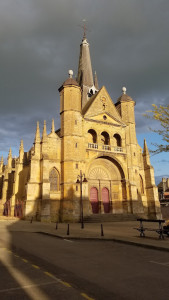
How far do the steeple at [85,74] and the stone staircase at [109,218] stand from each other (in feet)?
59.8

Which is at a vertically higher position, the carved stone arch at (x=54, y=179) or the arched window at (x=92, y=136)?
the arched window at (x=92, y=136)

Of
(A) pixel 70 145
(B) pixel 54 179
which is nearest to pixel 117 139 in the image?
(A) pixel 70 145

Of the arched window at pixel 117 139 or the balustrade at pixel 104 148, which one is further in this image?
the arched window at pixel 117 139

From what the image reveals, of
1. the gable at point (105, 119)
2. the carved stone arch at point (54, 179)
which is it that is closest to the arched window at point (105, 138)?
the gable at point (105, 119)

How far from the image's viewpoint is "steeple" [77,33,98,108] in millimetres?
37406

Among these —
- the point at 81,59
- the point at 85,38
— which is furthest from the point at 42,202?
the point at 85,38

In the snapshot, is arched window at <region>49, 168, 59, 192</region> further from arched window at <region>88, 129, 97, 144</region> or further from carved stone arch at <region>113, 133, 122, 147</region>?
carved stone arch at <region>113, 133, 122, 147</region>

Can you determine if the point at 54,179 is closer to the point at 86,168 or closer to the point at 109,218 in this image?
the point at 86,168

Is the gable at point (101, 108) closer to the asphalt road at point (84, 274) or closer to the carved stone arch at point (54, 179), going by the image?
the carved stone arch at point (54, 179)

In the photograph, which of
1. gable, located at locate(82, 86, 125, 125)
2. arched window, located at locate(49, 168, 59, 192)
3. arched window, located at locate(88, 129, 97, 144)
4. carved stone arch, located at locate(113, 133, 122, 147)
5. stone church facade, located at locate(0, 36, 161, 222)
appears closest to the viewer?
stone church facade, located at locate(0, 36, 161, 222)

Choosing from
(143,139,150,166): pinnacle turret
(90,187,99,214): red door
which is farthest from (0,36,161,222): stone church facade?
(143,139,150,166): pinnacle turret

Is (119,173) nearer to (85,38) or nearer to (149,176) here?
(149,176)

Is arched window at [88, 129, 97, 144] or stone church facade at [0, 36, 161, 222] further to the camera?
arched window at [88, 129, 97, 144]

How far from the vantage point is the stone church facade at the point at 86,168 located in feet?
83.8
